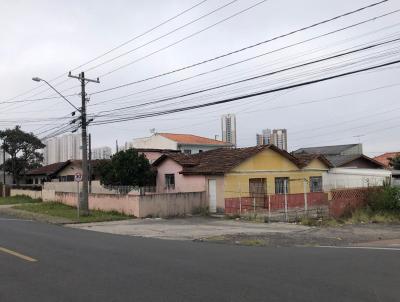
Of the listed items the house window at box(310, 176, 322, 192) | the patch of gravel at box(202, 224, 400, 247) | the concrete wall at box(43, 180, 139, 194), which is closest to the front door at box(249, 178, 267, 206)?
the house window at box(310, 176, 322, 192)

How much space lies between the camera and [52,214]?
1219 inches

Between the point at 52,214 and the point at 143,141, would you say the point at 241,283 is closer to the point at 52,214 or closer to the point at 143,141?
the point at 52,214

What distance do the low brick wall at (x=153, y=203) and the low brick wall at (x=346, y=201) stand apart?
9.04 m

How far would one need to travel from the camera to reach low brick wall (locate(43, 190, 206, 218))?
28.3 metres

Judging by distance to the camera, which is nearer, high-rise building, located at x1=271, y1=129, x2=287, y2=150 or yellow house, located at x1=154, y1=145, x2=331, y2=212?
yellow house, located at x1=154, y1=145, x2=331, y2=212

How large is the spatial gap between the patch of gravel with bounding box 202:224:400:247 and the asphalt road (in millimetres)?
2230

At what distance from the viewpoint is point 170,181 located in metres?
36.4

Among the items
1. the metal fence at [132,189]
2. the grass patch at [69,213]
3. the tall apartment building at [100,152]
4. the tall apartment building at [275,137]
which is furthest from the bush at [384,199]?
the tall apartment building at [100,152]

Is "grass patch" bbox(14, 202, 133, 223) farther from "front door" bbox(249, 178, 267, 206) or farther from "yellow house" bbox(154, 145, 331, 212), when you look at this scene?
"front door" bbox(249, 178, 267, 206)

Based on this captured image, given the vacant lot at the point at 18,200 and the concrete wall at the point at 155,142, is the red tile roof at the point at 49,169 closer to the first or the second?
the concrete wall at the point at 155,142

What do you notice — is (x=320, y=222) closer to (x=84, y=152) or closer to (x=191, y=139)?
(x=84, y=152)

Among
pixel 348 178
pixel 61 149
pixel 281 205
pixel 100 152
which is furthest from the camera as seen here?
pixel 100 152

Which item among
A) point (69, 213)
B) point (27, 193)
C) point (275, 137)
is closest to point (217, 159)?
point (69, 213)

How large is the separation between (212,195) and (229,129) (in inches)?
1259
